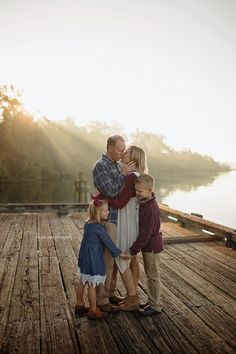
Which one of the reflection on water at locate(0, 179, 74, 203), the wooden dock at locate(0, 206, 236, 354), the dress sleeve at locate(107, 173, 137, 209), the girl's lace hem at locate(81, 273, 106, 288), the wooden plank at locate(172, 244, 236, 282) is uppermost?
the dress sleeve at locate(107, 173, 137, 209)

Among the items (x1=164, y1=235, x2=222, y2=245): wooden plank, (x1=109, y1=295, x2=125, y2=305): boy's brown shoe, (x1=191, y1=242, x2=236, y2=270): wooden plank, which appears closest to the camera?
(x1=109, y1=295, x2=125, y2=305): boy's brown shoe

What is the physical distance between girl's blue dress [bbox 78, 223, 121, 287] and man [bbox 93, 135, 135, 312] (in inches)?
6.7

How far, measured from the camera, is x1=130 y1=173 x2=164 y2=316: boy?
3785 mm

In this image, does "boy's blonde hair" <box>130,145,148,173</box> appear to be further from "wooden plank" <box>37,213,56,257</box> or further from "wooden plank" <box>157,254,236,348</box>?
"wooden plank" <box>37,213,56,257</box>

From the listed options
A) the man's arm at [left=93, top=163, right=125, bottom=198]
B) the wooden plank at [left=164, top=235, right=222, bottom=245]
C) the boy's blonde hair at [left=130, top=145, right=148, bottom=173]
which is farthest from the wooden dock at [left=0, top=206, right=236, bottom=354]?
the boy's blonde hair at [left=130, top=145, right=148, bottom=173]

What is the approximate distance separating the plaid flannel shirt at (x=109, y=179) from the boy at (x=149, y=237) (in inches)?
10.1

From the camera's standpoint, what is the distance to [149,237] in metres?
3.85

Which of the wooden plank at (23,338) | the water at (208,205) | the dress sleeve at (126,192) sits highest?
the dress sleeve at (126,192)

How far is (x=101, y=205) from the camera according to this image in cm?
383

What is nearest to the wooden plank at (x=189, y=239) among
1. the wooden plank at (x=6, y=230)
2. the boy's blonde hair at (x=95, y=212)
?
the wooden plank at (x=6, y=230)

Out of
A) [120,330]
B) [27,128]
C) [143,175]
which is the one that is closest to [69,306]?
[120,330]

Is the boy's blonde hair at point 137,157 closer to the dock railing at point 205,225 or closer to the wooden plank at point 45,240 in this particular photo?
the wooden plank at point 45,240

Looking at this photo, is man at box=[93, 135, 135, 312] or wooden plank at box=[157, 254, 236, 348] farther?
man at box=[93, 135, 135, 312]

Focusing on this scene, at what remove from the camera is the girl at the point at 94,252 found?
3.82 meters
